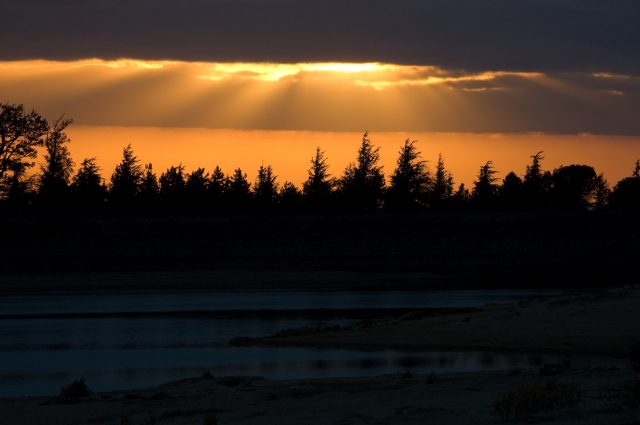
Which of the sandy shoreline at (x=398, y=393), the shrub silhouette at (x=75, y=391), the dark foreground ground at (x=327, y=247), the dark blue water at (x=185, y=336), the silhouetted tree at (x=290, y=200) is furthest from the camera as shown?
the silhouetted tree at (x=290, y=200)

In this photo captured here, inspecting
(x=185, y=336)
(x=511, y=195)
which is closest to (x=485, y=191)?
(x=511, y=195)

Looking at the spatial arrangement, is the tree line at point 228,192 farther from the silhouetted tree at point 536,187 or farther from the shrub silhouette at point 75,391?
the shrub silhouette at point 75,391

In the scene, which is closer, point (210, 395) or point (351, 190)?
point (210, 395)

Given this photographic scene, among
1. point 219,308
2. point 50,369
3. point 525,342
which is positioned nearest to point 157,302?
point 219,308

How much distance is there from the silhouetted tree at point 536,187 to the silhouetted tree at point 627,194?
5639 millimetres

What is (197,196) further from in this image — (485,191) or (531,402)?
(531,402)

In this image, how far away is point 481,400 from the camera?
37.6 feet

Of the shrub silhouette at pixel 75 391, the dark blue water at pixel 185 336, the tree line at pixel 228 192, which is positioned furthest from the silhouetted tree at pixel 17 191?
the shrub silhouette at pixel 75 391

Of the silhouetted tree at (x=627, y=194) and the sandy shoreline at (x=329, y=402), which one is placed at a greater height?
the silhouetted tree at (x=627, y=194)

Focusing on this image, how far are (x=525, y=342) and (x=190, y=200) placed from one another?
172 ft

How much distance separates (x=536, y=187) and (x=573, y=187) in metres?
8.12

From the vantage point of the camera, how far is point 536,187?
74625 mm

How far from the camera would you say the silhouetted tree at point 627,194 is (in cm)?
7300

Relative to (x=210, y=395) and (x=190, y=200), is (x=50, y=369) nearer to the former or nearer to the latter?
(x=210, y=395)
